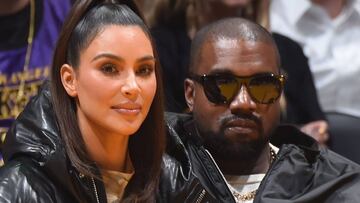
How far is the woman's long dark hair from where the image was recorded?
6.14 feet

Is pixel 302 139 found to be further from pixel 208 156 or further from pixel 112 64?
pixel 112 64

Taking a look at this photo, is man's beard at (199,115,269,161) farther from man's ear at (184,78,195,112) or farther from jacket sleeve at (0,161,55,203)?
jacket sleeve at (0,161,55,203)

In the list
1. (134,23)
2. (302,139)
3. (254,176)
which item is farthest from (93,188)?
(302,139)

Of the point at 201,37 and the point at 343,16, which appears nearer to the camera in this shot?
the point at 201,37

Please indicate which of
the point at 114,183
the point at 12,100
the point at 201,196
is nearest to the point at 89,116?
the point at 114,183

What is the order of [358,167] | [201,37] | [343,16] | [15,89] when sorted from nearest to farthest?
[358,167]
[201,37]
[15,89]
[343,16]

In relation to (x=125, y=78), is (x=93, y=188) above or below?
below

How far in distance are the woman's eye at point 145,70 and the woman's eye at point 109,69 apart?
59 millimetres

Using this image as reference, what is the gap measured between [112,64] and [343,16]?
1.84 m

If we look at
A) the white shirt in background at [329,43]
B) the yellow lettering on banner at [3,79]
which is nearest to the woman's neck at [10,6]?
the yellow lettering on banner at [3,79]

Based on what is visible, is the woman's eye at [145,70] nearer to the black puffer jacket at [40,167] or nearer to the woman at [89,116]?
the woman at [89,116]

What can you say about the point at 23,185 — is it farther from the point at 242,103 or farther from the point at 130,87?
the point at 242,103

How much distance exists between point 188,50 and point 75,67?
3.20 feet

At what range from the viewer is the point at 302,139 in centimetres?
231
